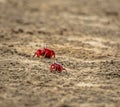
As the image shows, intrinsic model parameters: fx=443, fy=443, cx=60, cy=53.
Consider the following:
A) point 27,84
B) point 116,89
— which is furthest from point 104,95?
point 27,84

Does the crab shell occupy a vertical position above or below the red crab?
below

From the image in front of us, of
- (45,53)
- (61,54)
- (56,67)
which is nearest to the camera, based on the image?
(56,67)

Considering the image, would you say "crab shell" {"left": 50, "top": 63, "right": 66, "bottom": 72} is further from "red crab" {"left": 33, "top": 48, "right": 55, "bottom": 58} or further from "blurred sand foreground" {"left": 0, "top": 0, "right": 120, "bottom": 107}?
"red crab" {"left": 33, "top": 48, "right": 55, "bottom": 58}

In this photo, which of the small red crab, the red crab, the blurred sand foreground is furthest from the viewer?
the red crab

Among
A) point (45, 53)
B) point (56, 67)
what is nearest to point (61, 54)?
point (45, 53)

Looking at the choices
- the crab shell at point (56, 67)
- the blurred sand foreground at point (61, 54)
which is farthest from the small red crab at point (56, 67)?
the blurred sand foreground at point (61, 54)

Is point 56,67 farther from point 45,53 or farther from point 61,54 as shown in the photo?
point 61,54

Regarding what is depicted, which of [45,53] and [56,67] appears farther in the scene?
[45,53]

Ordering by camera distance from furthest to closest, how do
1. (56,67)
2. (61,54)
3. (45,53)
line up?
(61,54)
(45,53)
(56,67)

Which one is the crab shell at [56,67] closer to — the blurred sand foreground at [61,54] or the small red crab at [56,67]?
the small red crab at [56,67]

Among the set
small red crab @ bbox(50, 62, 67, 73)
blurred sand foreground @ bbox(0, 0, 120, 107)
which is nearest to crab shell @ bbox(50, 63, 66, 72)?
small red crab @ bbox(50, 62, 67, 73)
